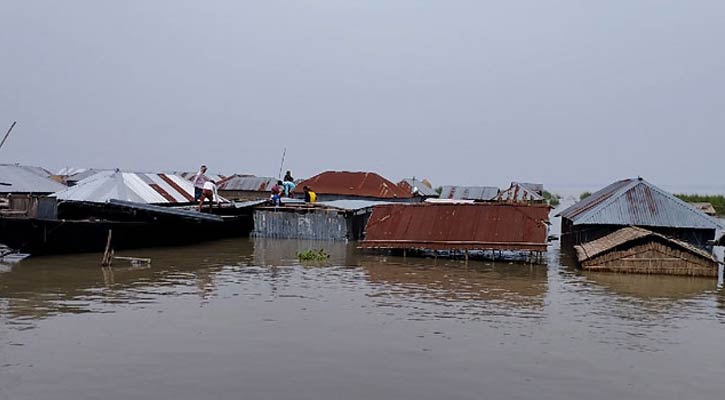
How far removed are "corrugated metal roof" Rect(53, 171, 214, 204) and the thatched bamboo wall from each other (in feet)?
65.1

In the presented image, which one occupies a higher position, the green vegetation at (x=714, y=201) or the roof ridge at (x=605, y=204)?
the green vegetation at (x=714, y=201)

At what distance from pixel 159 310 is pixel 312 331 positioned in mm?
3951

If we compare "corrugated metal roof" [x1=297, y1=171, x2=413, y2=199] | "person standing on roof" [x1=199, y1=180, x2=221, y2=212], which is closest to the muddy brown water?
"person standing on roof" [x1=199, y1=180, x2=221, y2=212]

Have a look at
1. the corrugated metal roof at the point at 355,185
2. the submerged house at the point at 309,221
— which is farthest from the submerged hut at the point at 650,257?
the corrugated metal roof at the point at 355,185

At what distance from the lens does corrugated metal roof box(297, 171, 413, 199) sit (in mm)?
46750

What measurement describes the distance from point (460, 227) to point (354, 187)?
23261 millimetres

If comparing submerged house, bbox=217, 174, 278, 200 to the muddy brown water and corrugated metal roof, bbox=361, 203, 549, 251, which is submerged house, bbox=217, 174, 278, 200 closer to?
corrugated metal roof, bbox=361, 203, 549, 251

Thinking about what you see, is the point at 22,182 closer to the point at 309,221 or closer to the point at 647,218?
the point at 309,221

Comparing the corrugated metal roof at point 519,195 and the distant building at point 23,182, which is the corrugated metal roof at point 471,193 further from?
the distant building at point 23,182

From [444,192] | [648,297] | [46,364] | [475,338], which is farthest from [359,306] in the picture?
[444,192]

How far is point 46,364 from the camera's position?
989cm

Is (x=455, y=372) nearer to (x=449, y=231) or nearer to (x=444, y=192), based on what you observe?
(x=449, y=231)

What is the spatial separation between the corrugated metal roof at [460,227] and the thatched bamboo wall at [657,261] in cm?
260

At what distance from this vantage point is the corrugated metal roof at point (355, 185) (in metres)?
46.8
